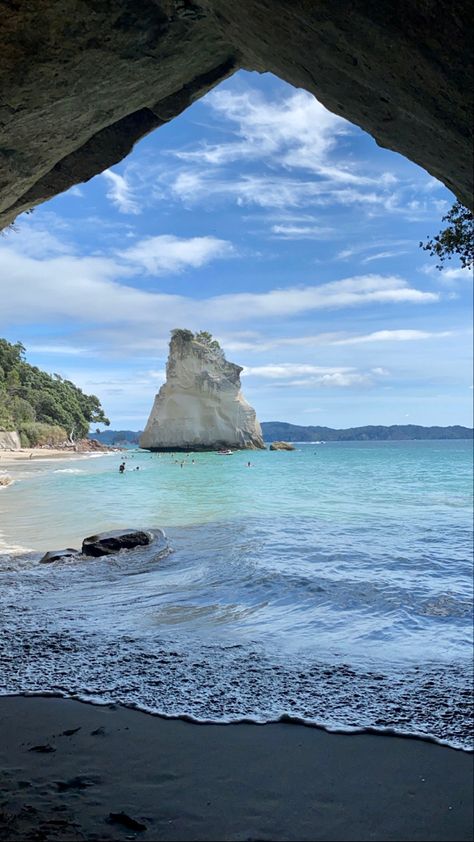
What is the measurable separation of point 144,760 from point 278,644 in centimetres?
312

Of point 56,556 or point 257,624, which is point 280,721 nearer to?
point 257,624

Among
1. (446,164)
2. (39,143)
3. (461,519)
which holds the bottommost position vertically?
(461,519)

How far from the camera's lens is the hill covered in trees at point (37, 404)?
7256cm

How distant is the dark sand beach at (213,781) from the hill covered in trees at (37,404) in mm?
67187

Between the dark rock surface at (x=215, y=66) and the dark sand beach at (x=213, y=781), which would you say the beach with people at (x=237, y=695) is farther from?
the dark rock surface at (x=215, y=66)

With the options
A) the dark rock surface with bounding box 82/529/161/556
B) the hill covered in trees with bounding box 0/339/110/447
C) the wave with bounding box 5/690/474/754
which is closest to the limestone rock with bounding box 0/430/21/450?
the hill covered in trees with bounding box 0/339/110/447

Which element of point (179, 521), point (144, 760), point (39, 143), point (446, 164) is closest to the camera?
point (446, 164)

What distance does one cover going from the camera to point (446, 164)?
2928 millimetres

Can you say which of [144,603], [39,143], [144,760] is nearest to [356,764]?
[144,760]

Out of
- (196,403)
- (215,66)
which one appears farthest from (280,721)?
(196,403)

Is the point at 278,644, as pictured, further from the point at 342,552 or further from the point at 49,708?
the point at 342,552

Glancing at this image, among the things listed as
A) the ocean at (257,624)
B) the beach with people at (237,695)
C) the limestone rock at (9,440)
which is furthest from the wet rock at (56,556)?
the limestone rock at (9,440)

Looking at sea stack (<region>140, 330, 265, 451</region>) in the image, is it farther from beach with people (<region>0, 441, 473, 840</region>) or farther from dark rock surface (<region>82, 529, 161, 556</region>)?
beach with people (<region>0, 441, 473, 840</region>)

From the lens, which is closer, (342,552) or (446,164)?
(446,164)
